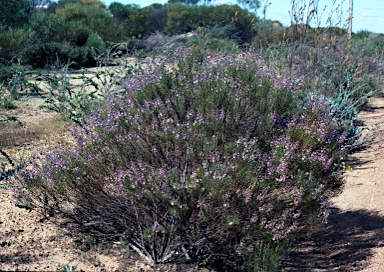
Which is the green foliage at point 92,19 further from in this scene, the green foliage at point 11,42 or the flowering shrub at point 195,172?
the flowering shrub at point 195,172

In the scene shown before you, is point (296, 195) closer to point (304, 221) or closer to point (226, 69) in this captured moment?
point (304, 221)

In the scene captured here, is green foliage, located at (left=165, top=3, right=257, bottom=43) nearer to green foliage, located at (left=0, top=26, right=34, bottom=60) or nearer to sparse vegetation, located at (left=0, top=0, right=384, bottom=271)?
green foliage, located at (left=0, top=26, right=34, bottom=60)

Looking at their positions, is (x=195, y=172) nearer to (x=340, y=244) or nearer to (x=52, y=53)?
(x=340, y=244)

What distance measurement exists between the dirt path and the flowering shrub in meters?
0.85

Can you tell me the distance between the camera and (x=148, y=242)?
15.7ft

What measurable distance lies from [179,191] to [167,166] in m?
0.43

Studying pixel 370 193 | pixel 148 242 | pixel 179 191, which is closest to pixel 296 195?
pixel 179 191

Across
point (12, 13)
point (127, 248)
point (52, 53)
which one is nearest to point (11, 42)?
point (12, 13)

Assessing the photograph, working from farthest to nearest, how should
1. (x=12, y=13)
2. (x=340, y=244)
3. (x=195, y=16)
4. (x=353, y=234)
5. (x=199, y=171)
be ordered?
(x=195, y=16)
(x=12, y=13)
(x=353, y=234)
(x=340, y=244)
(x=199, y=171)

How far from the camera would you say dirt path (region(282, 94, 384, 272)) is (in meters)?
5.52

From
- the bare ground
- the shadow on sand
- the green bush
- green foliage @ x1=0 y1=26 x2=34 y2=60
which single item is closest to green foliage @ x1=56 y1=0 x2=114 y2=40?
the green bush

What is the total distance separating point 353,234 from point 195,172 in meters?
3.02

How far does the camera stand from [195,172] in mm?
4188

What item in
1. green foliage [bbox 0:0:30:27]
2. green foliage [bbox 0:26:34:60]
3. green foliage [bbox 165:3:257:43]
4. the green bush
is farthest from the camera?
green foliage [bbox 165:3:257:43]
